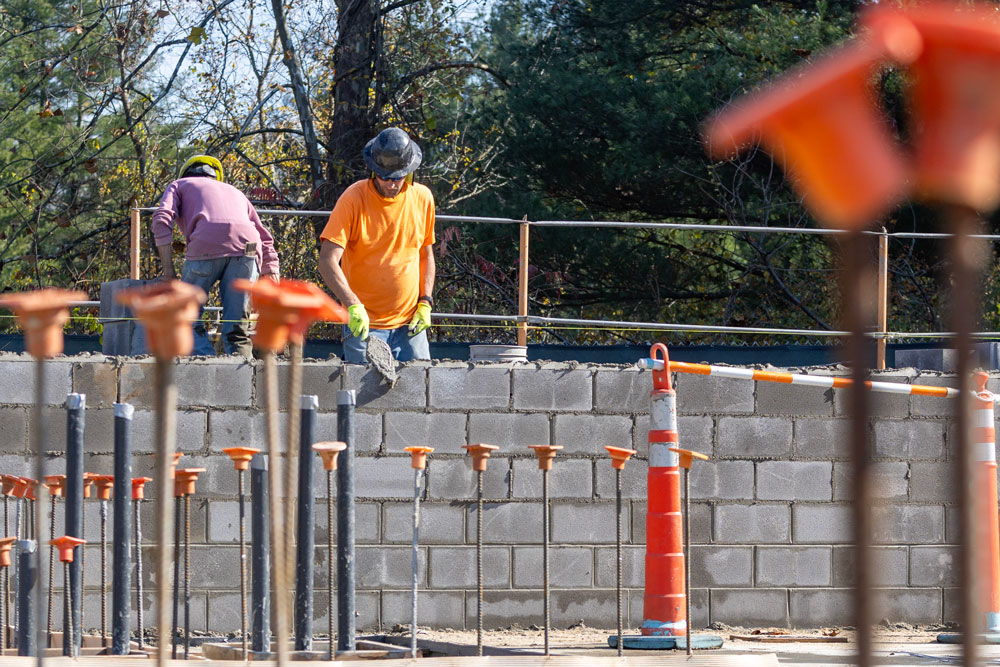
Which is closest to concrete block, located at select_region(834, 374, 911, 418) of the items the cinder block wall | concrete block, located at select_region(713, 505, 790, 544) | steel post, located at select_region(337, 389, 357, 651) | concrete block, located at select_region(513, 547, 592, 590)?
the cinder block wall

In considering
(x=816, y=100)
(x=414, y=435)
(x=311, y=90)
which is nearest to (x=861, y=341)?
(x=816, y=100)

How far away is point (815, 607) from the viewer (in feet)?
20.5

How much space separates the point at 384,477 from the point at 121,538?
1855mm

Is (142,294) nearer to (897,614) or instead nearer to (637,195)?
(897,614)

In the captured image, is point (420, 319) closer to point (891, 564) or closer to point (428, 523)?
point (428, 523)

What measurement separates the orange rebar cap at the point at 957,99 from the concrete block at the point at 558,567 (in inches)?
200

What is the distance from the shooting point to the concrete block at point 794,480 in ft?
20.4

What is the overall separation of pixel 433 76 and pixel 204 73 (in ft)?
9.04

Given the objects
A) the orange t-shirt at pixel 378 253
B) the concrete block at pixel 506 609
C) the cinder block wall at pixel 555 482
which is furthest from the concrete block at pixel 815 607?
the orange t-shirt at pixel 378 253

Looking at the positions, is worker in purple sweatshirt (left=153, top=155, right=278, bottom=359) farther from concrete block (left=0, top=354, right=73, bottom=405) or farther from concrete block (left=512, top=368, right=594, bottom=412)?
concrete block (left=512, top=368, right=594, bottom=412)

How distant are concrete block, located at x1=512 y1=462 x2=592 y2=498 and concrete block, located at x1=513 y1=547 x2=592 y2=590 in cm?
27

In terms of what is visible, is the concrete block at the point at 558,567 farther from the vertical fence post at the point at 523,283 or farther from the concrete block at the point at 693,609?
the vertical fence post at the point at 523,283

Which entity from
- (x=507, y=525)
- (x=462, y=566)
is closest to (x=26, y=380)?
(x=462, y=566)

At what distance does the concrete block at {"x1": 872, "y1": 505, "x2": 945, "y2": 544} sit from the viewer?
20.8ft
